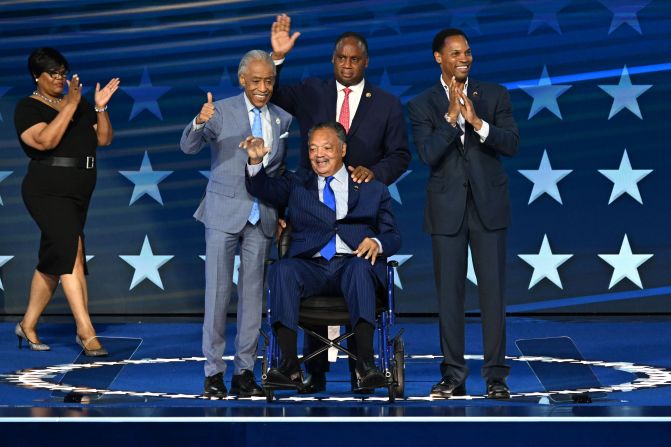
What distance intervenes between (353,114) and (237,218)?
0.75 meters

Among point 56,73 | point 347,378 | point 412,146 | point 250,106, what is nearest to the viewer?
point 250,106

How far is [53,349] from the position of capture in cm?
787

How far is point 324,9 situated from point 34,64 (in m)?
2.26

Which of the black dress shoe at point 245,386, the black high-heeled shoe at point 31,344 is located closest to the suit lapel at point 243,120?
the black dress shoe at point 245,386

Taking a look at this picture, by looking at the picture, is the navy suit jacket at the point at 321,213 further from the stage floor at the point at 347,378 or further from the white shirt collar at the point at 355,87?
the stage floor at the point at 347,378

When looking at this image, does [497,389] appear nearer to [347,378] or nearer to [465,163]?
[465,163]

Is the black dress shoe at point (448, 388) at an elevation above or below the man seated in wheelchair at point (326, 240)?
below

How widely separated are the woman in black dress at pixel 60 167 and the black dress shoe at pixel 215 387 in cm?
165

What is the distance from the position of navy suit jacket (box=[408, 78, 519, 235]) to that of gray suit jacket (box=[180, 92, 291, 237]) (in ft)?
2.15

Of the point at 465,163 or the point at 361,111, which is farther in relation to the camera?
the point at 361,111

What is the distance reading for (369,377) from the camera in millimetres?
5645

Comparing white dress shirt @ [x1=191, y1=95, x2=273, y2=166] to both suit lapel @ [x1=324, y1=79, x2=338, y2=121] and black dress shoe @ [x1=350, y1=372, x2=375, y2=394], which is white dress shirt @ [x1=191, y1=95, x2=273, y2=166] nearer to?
suit lapel @ [x1=324, y1=79, x2=338, y2=121]

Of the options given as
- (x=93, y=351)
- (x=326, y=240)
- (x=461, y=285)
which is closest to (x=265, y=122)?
(x=326, y=240)

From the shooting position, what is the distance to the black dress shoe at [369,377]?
5.62 metres
